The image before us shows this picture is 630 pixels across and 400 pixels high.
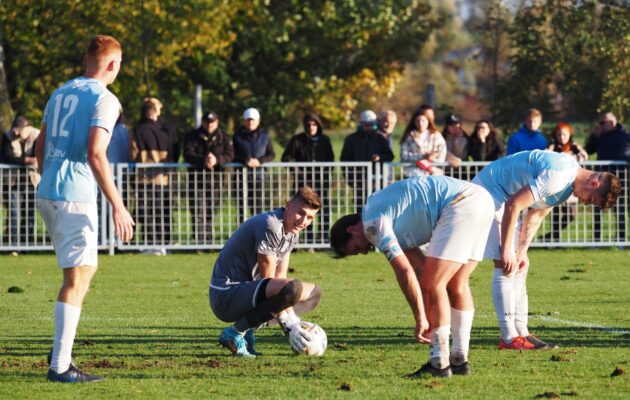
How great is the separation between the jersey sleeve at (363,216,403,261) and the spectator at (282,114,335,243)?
11386 millimetres

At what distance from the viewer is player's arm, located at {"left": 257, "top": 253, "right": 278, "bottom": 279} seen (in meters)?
9.98

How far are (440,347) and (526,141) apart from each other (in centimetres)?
1140

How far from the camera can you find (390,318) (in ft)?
40.9

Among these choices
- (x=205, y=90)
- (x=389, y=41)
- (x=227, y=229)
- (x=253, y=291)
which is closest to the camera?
(x=253, y=291)

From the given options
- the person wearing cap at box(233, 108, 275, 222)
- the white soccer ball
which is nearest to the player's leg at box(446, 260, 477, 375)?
the white soccer ball

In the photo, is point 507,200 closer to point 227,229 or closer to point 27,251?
point 227,229

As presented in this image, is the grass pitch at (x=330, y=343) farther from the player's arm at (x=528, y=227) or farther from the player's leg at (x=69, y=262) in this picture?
the player's arm at (x=528, y=227)

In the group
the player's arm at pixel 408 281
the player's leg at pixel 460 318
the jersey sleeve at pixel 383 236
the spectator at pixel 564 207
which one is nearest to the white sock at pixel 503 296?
the player's leg at pixel 460 318

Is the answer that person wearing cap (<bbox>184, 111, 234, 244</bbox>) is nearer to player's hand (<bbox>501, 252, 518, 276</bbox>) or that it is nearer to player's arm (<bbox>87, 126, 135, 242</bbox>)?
player's hand (<bbox>501, 252, 518, 276</bbox>)

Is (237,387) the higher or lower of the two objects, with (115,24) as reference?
lower

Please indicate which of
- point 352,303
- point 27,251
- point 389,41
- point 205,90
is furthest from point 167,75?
point 352,303

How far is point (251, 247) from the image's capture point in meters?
10.1

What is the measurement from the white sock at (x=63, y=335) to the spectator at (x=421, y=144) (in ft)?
36.7

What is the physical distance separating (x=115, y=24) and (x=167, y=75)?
5140 millimetres
